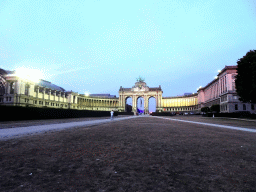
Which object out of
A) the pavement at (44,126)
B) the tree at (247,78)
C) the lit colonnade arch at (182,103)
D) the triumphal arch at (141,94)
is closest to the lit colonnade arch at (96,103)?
the triumphal arch at (141,94)

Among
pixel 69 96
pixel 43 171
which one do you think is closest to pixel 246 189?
pixel 43 171

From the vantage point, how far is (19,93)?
172 ft

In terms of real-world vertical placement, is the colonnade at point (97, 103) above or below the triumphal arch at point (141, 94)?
below

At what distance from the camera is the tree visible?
26.1 metres

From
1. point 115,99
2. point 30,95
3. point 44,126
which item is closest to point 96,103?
point 115,99

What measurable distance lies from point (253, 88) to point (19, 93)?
59391 mm

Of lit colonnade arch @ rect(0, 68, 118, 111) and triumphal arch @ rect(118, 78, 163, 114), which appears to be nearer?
lit colonnade arch @ rect(0, 68, 118, 111)

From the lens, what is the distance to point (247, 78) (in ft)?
92.6

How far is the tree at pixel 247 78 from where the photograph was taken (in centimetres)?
2612

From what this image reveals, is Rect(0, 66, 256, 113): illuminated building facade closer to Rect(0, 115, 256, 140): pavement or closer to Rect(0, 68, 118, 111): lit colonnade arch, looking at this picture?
Rect(0, 68, 118, 111): lit colonnade arch

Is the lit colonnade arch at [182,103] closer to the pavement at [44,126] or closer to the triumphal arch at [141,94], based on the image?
the triumphal arch at [141,94]

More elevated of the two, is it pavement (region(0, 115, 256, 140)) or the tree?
the tree

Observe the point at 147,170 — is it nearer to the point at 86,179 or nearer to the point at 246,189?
the point at 86,179

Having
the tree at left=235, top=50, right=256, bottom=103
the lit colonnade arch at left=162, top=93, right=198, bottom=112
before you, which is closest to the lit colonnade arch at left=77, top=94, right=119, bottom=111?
the lit colonnade arch at left=162, top=93, right=198, bottom=112
